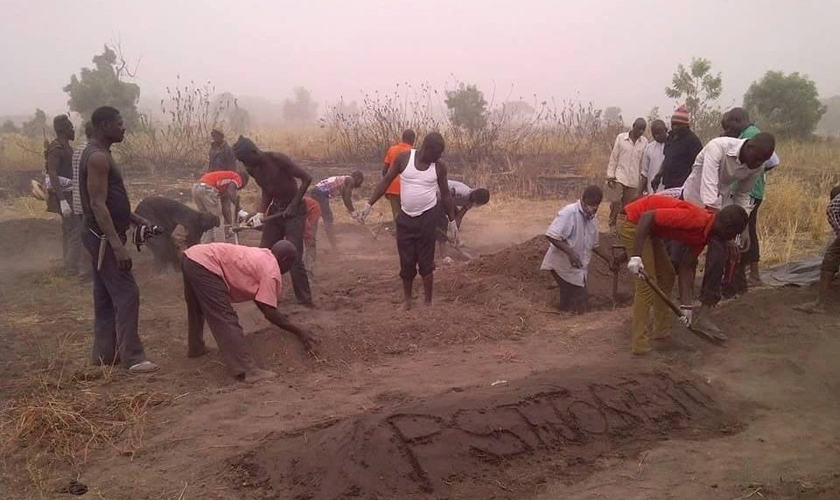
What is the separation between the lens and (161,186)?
14.0m

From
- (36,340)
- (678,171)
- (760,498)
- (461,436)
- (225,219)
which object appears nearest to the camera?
(760,498)

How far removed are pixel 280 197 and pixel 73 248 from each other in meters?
3.13

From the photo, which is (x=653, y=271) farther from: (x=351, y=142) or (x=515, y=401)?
(x=351, y=142)

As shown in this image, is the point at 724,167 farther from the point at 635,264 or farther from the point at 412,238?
the point at 412,238

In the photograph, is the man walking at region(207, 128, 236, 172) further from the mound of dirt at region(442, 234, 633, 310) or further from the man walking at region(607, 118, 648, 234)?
the man walking at region(607, 118, 648, 234)

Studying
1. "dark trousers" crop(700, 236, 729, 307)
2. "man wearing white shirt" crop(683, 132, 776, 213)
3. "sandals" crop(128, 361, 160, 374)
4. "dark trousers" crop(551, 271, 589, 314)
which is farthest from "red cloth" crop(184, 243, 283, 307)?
"man wearing white shirt" crop(683, 132, 776, 213)

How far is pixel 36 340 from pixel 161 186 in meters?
8.50

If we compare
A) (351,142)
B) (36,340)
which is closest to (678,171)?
(36,340)

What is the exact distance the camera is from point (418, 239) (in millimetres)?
6172

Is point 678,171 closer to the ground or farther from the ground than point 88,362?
farther from the ground

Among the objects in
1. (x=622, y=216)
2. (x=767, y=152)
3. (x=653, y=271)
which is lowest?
(x=653, y=271)

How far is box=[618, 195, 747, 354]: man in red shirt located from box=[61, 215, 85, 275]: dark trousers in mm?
5800

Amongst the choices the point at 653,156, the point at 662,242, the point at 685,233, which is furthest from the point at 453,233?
the point at 685,233

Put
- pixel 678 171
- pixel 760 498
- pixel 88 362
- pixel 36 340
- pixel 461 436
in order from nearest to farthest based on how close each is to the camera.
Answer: pixel 760 498 < pixel 461 436 < pixel 88 362 < pixel 36 340 < pixel 678 171
